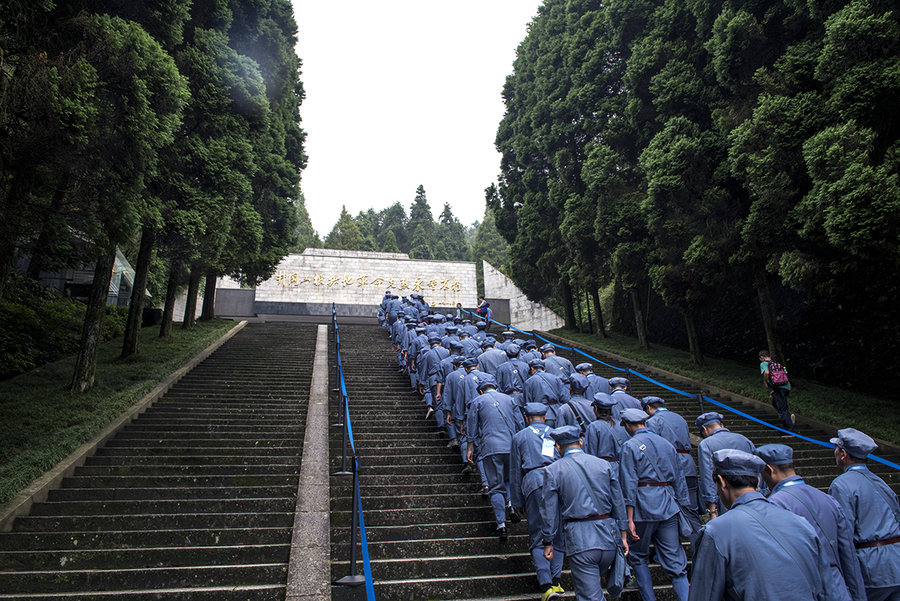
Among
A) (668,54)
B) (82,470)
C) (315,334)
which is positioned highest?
(668,54)

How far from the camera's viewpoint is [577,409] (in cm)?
582

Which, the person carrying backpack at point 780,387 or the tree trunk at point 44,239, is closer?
the tree trunk at point 44,239

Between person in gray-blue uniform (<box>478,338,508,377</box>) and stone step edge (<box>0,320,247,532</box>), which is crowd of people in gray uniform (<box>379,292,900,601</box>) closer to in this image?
person in gray-blue uniform (<box>478,338,508,377</box>)

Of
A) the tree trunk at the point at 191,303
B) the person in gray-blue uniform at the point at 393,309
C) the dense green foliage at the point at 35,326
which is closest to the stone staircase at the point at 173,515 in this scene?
the dense green foliage at the point at 35,326

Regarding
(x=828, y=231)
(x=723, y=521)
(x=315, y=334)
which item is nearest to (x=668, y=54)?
(x=828, y=231)

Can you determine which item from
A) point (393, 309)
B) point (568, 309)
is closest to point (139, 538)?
point (393, 309)

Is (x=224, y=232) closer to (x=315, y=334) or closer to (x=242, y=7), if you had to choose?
(x=242, y=7)

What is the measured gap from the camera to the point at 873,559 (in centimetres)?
324

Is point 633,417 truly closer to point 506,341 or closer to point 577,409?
point 577,409

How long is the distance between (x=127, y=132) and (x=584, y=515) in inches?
296

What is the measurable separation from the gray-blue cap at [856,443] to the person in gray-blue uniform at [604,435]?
5.51 feet

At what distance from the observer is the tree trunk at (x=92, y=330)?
9.10 meters

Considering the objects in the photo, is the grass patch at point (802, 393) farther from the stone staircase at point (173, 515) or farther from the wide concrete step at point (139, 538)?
the wide concrete step at point (139, 538)

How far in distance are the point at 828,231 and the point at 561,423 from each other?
5869 millimetres
